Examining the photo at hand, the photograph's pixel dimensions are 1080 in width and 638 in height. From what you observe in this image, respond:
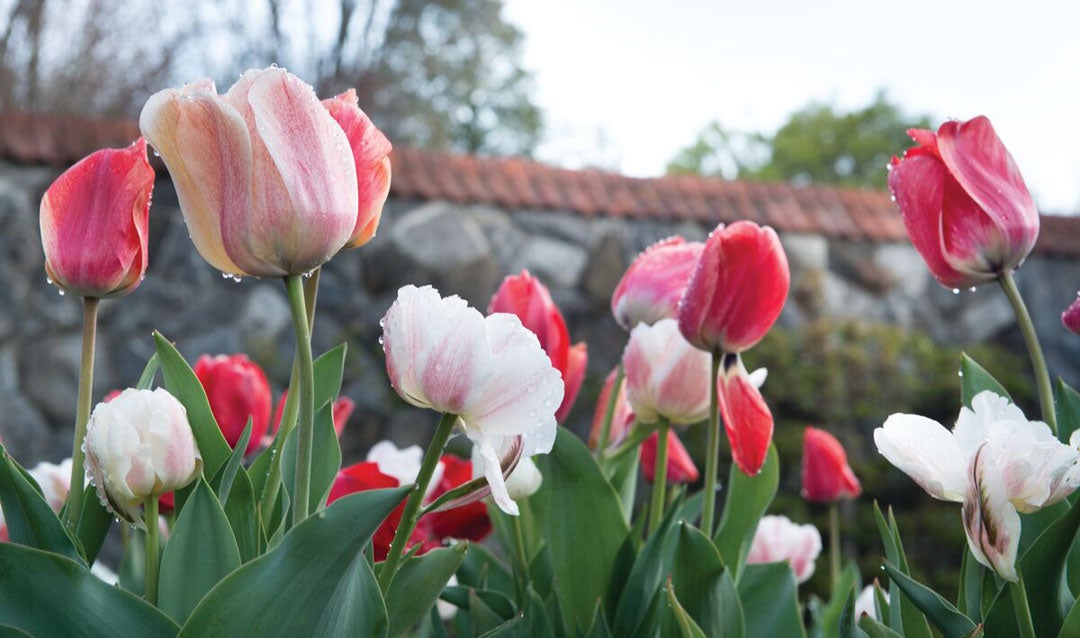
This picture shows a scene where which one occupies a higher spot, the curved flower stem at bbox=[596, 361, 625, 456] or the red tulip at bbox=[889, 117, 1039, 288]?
the red tulip at bbox=[889, 117, 1039, 288]

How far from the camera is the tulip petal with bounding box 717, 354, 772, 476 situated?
65cm

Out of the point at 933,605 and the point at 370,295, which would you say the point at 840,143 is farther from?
the point at 933,605

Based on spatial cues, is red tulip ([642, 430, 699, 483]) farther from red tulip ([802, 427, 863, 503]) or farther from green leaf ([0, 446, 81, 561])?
green leaf ([0, 446, 81, 561])

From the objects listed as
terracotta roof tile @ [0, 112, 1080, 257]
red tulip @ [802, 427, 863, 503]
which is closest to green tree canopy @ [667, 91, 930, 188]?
terracotta roof tile @ [0, 112, 1080, 257]

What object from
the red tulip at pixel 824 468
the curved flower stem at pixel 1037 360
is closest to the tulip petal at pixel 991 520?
the curved flower stem at pixel 1037 360

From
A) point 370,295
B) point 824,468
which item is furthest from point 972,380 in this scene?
point 370,295

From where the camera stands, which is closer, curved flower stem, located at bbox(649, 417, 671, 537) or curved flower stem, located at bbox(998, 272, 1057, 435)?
curved flower stem, located at bbox(998, 272, 1057, 435)

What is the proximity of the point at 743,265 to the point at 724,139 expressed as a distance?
53.2 feet

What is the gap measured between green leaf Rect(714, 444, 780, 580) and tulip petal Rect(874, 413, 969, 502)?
184 mm

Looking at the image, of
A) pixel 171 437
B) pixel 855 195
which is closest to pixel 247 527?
pixel 171 437

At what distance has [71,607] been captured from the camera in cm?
46

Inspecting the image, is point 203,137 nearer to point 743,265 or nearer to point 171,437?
point 171,437

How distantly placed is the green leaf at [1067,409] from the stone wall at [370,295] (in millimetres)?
3076

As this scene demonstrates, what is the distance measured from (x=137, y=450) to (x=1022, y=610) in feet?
1.36
